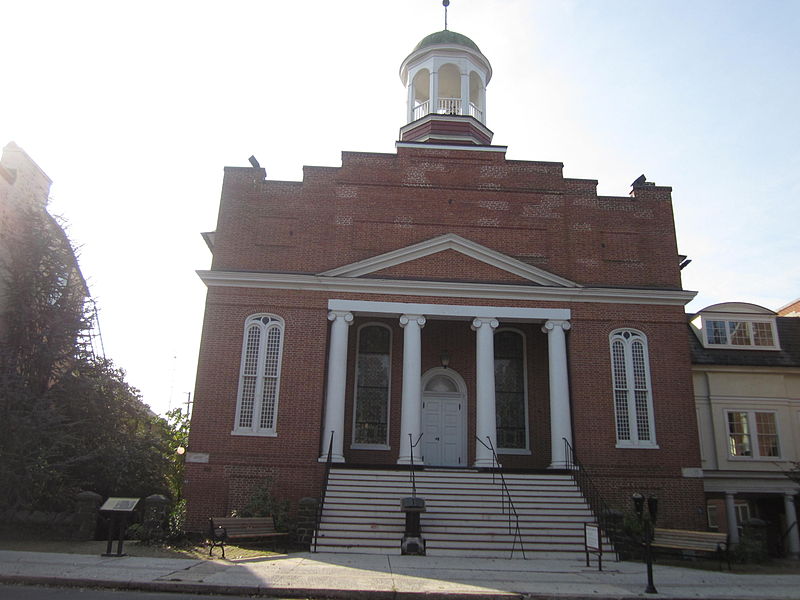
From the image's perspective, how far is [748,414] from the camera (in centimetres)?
2264

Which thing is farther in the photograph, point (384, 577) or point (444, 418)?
point (444, 418)

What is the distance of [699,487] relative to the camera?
18812mm

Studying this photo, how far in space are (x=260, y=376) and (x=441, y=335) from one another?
6.27 meters

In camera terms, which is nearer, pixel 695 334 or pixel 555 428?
pixel 555 428

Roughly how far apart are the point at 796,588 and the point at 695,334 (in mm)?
13644

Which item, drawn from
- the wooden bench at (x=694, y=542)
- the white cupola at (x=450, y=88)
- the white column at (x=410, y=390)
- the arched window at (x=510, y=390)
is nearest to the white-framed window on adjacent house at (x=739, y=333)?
the arched window at (x=510, y=390)

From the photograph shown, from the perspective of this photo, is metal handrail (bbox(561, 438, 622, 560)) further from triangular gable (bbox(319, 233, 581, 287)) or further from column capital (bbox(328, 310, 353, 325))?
column capital (bbox(328, 310, 353, 325))

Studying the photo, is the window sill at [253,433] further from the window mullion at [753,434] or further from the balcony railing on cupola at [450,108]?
the window mullion at [753,434]

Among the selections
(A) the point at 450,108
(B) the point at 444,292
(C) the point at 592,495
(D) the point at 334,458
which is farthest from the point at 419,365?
(A) the point at 450,108

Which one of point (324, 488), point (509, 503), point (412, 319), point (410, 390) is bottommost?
point (509, 503)

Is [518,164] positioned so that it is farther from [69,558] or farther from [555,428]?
[69,558]

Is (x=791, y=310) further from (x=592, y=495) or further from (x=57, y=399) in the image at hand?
(x=57, y=399)

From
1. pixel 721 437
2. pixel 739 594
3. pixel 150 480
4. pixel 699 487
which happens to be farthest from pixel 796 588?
pixel 150 480

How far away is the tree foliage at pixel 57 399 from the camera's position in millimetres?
16031
